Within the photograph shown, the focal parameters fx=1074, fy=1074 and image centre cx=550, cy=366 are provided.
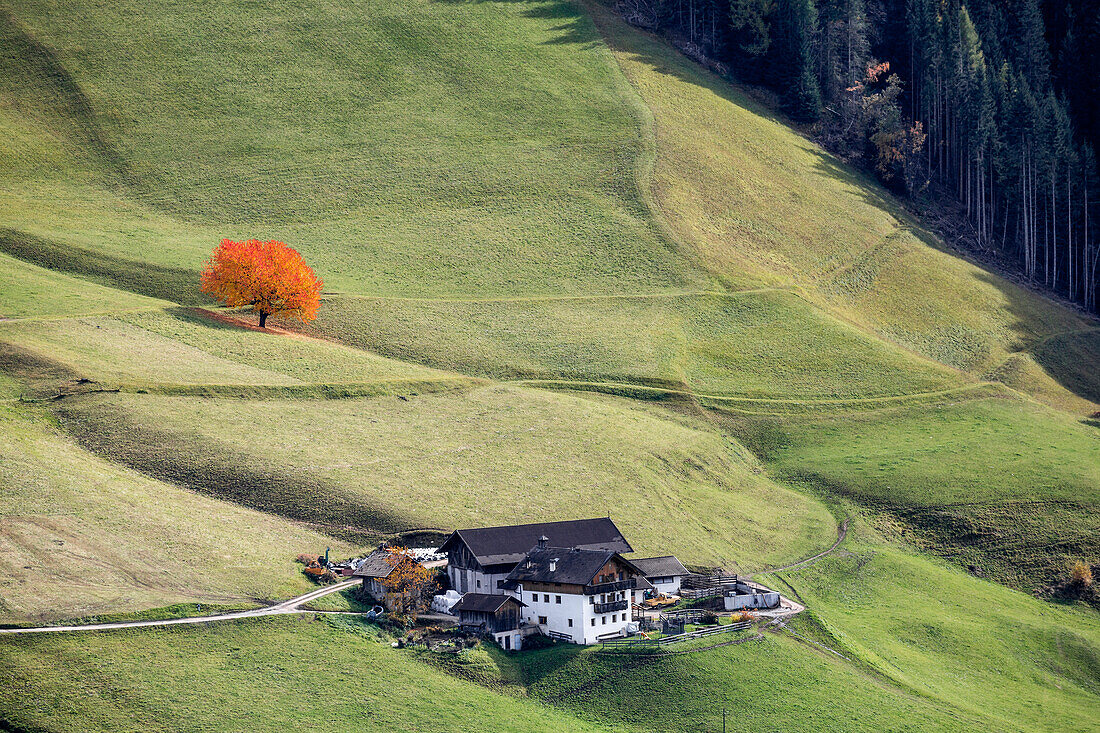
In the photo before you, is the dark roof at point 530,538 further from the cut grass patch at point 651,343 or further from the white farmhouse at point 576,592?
the cut grass patch at point 651,343

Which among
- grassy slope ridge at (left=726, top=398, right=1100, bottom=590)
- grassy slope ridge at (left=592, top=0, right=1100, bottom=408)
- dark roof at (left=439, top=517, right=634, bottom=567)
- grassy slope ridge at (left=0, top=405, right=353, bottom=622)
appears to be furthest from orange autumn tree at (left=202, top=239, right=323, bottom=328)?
grassy slope ridge at (left=592, top=0, right=1100, bottom=408)

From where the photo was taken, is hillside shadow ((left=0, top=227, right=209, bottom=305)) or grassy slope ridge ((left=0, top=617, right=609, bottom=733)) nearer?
grassy slope ridge ((left=0, top=617, right=609, bottom=733))

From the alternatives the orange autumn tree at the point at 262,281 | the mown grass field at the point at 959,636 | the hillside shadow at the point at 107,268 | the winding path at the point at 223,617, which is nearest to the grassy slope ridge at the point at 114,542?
the winding path at the point at 223,617

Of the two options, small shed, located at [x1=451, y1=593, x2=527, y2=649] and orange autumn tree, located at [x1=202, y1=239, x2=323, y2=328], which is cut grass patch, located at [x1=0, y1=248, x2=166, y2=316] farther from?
small shed, located at [x1=451, y1=593, x2=527, y2=649]

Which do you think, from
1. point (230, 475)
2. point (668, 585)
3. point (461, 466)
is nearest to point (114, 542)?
point (230, 475)

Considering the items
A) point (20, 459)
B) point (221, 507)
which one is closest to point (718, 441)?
point (221, 507)

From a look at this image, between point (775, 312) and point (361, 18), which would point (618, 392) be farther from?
point (361, 18)
